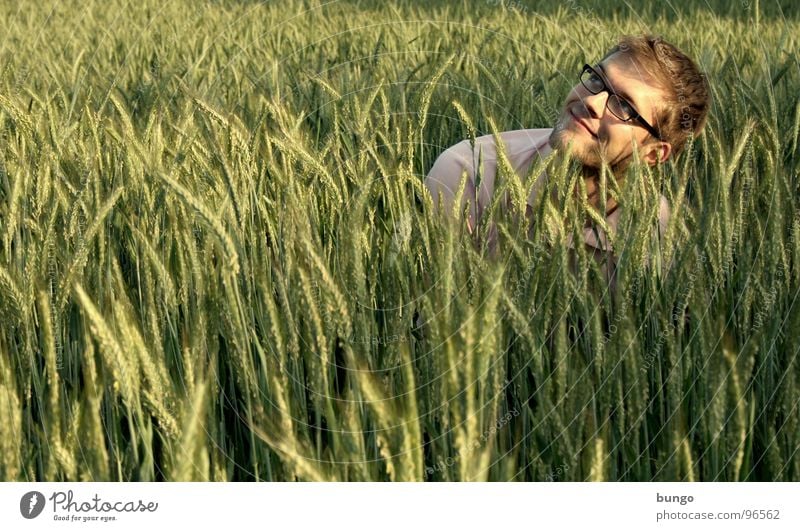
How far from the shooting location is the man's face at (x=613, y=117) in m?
1.48

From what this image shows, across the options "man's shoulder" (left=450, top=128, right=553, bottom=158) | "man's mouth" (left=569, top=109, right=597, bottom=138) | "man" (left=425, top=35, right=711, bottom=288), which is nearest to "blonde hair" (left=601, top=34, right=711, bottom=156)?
"man" (left=425, top=35, right=711, bottom=288)

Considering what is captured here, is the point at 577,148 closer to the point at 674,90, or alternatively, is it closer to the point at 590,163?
the point at 590,163

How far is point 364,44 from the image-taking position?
94.8 inches

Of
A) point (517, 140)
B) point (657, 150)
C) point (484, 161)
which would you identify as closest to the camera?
point (657, 150)

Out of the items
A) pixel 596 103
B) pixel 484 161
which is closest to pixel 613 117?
pixel 596 103

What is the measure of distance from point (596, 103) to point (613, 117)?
0.04 metres

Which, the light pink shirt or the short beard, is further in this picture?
the light pink shirt

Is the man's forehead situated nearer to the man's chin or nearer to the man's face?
the man's face

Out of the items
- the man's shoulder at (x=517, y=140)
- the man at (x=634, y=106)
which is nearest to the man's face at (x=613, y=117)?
the man at (x=634, y=106)

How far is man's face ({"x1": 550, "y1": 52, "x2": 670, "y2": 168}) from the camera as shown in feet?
4.86

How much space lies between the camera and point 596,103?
4.90 feet

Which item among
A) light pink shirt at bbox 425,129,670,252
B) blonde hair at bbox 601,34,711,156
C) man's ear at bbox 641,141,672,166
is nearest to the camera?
man's ear at bbox 641,141,672,166

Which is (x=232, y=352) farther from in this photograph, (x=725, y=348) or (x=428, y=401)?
(x=725, y=348)
